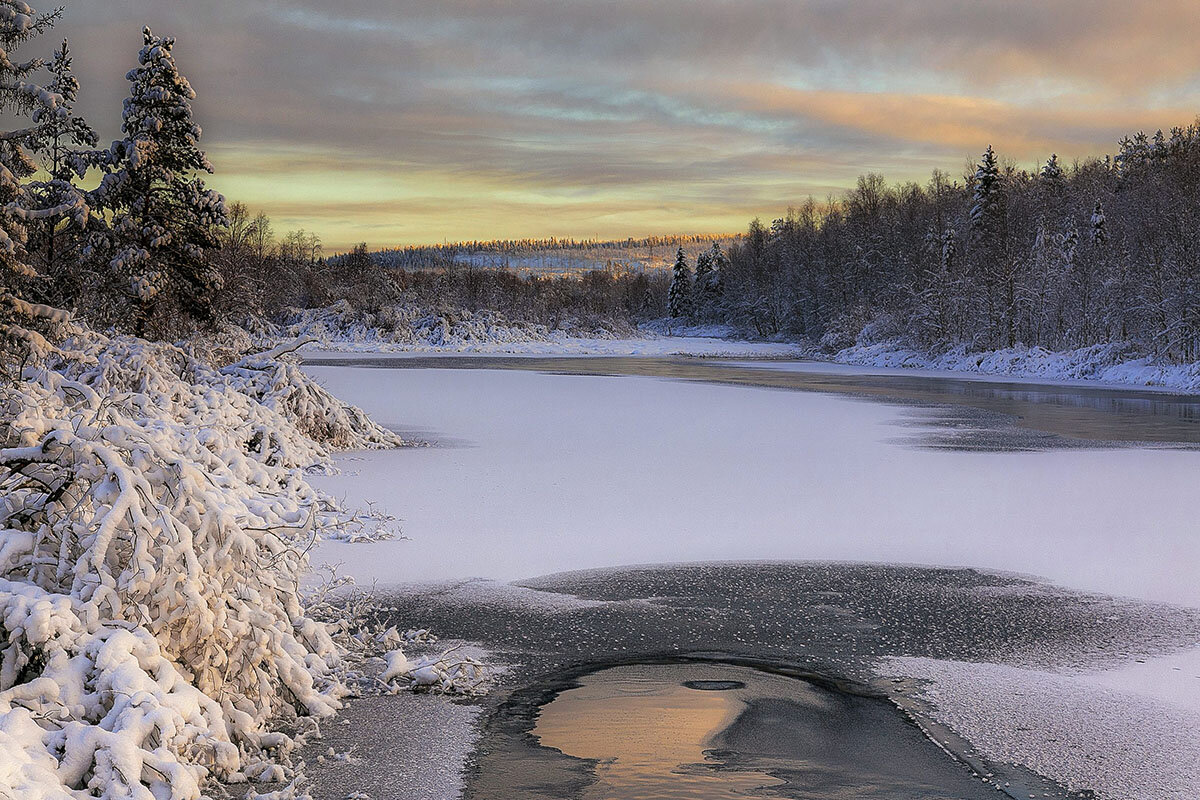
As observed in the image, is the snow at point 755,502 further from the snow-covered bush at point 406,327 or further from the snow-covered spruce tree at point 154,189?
the snow-covered bush at point 406,327

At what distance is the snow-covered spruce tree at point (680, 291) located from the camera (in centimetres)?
12462

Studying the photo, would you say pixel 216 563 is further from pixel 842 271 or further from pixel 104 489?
pixel 842 271

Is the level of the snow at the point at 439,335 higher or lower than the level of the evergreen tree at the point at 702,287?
lower

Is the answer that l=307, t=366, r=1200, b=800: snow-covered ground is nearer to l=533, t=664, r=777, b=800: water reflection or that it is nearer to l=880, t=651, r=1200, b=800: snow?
l=880, t=651, r=1200, b=800: snow

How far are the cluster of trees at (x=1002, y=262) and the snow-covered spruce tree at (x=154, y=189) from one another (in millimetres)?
34412

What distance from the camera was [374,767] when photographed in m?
4.52

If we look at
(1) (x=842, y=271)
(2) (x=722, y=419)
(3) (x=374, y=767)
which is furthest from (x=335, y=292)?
(3) (x=374, y=767)

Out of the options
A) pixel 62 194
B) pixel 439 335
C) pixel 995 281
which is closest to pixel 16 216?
pixel 62 194

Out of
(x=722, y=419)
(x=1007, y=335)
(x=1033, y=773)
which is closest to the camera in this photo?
(x=1033, y=773)

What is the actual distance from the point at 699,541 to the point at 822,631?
2.85 metres

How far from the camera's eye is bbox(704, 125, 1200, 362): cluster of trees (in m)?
42.7

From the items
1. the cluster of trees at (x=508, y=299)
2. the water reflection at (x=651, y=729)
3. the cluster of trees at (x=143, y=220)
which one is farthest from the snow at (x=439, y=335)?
the water reflection at (x=651, y=729)

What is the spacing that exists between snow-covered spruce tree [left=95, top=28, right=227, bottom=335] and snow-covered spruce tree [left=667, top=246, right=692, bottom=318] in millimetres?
103653

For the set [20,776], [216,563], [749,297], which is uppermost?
[749,297]
